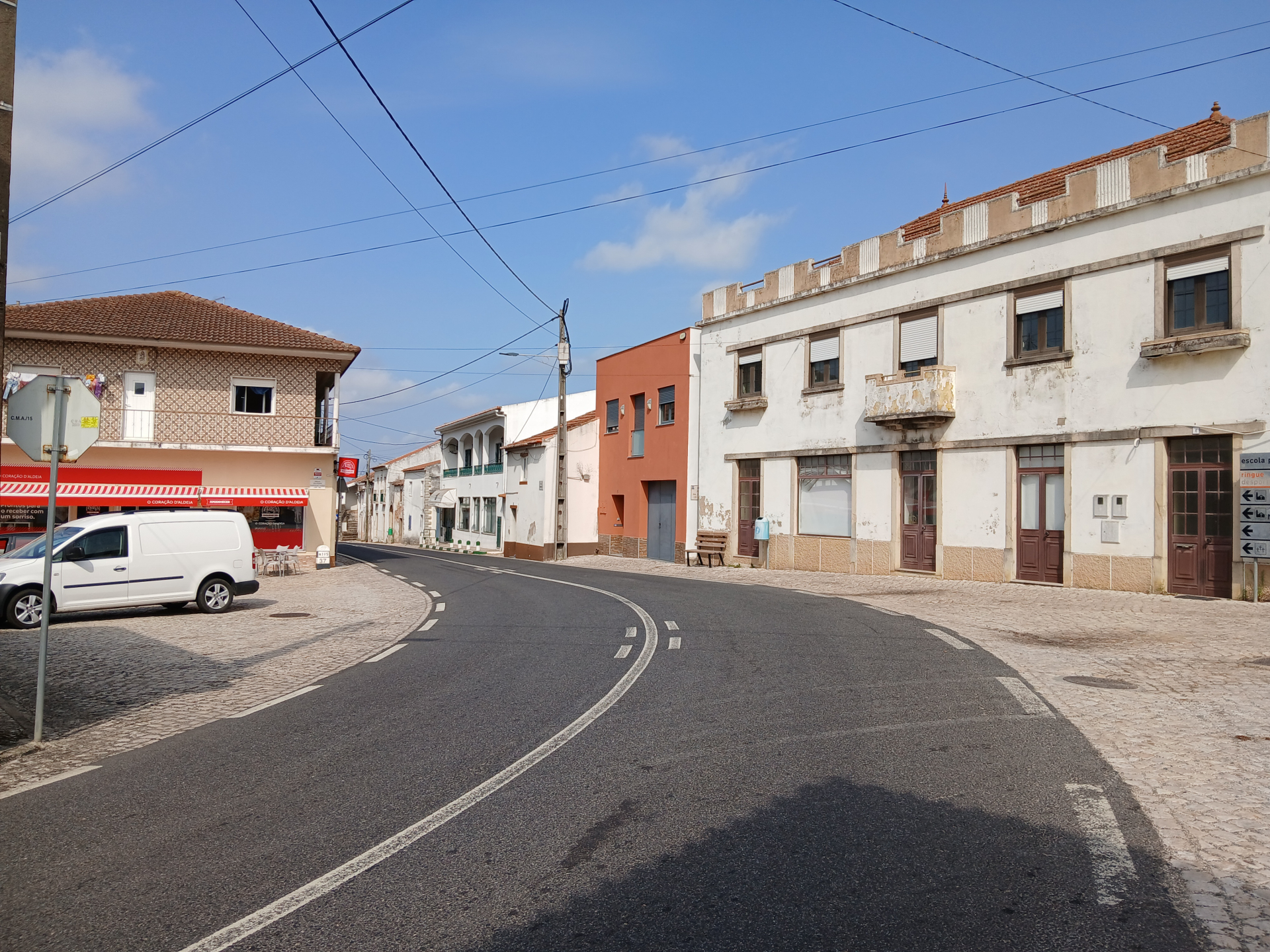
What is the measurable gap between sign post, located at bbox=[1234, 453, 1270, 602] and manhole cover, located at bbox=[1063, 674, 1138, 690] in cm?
909

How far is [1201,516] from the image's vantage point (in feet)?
57.5

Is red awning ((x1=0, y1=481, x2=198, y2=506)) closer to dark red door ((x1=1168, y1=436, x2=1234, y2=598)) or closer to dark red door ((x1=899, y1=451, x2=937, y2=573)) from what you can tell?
dark red door ((x1=899, y1=451, x2=937, y2=573))

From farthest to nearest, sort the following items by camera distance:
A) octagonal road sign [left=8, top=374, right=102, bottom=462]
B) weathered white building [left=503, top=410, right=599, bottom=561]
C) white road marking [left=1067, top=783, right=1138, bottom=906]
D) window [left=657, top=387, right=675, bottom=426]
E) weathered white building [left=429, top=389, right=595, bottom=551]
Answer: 1. weathered white building [left=429, top=389, right=595, bottom=551]
2. weathered white building [left=503, top=410, right=599, bottom=561]
3. window [left=657, top=387, right=675, bottom=426]
4. octagonal road sign [left=8, top=374, right=102, bottom=462]
5. white road marking [left=1067, top=783, right=1138, bottom=906]

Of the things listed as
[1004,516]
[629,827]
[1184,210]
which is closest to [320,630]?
[629,827]

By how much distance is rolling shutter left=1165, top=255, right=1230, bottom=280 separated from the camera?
17234mm

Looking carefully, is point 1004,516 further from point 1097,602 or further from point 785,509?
point 785,509

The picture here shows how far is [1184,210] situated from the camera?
1780 cm

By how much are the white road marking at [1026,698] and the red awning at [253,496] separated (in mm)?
24065

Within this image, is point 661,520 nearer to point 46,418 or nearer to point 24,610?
point 24,610

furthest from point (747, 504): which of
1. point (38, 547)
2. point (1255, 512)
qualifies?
point (38, 547)

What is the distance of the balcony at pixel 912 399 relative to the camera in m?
22.4

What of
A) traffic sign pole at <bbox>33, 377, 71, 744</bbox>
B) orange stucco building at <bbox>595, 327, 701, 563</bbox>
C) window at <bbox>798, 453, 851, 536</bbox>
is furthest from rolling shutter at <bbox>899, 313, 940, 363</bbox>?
traffic sign pole at <bbox>33, 377, 71, 744</bbox>

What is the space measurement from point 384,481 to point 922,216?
60.5 m

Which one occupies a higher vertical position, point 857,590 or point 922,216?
point 922,216
